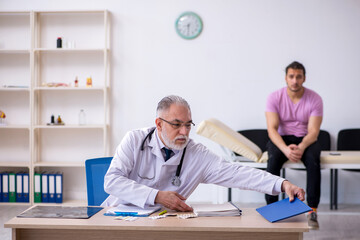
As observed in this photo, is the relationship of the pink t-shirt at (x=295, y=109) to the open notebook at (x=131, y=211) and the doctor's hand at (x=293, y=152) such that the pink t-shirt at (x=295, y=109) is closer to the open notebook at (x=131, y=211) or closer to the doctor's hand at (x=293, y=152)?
the doctor's hand at (x=293, y=152)

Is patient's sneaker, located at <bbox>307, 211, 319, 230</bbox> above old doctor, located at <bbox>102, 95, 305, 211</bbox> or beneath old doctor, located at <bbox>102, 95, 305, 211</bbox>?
beneath

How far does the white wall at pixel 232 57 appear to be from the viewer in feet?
16.0

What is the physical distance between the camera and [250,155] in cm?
382

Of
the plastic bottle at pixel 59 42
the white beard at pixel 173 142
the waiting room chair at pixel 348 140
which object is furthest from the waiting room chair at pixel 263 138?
the white beard at pixel 173 142

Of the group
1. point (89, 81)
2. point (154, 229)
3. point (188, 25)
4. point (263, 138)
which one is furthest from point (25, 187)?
point (154, 229)

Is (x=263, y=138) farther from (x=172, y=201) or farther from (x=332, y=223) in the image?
(x=172, y=201)

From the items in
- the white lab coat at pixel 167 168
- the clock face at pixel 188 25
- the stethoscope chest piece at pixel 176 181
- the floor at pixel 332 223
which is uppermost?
the clock face at pixel 188 25

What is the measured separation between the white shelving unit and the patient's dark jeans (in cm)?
200

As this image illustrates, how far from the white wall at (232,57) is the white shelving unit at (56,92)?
15 cm

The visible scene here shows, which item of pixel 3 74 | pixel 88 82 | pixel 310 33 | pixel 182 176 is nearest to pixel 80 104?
pixel 88 82

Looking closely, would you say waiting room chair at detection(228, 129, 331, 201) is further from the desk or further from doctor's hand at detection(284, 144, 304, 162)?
the desk

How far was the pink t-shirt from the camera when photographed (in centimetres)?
389

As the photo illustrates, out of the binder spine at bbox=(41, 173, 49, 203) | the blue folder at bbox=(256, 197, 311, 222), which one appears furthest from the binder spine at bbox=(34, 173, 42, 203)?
the blue folder at bbox=(256, 197, 311, 222)

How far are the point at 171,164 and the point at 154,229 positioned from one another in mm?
597
